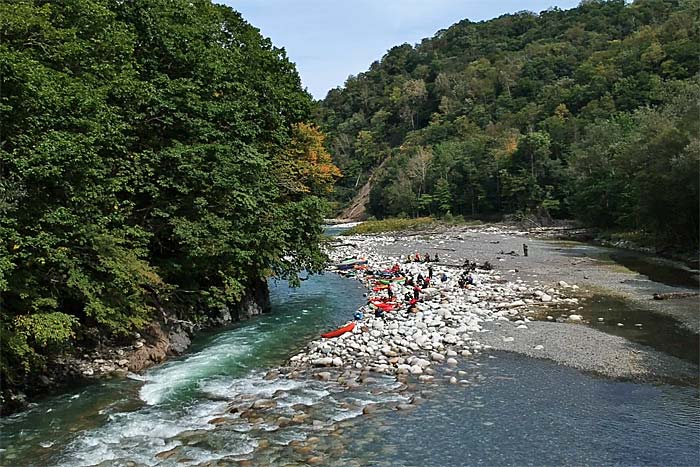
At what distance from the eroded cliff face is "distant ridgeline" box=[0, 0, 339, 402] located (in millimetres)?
386

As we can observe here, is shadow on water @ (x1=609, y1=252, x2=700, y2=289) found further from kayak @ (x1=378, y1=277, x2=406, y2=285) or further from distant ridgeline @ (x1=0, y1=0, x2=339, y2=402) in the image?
distant ridgeline @ (x1=0, y1=0, x2=339, y2=402)

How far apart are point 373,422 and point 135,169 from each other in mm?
9792

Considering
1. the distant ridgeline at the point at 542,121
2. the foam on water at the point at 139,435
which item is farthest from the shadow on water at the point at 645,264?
the foam on water at the point at 139,435

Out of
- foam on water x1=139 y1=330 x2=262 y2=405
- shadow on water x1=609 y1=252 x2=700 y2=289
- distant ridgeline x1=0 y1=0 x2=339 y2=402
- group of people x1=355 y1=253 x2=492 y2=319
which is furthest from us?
shadow on water x1=609 y1=252 x2=700 y2=289

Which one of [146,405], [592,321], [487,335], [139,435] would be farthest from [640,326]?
[139,435]

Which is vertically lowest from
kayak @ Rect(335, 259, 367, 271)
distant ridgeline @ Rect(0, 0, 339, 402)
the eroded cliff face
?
kayak @ Rect(335, 259, 367, 271)

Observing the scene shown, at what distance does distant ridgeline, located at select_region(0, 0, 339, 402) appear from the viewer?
36.0ft

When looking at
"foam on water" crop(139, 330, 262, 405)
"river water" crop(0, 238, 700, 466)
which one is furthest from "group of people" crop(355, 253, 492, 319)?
"river water" crop(0, 238, 700, 466)

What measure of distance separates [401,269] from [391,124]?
11807 cm

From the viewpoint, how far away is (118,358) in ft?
50.1

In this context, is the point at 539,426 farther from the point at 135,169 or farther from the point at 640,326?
the point at 135,169

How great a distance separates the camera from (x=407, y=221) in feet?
266

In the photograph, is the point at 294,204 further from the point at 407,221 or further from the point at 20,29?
the point at 407,221

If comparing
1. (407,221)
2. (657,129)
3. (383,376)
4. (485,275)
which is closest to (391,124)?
(407,221)
